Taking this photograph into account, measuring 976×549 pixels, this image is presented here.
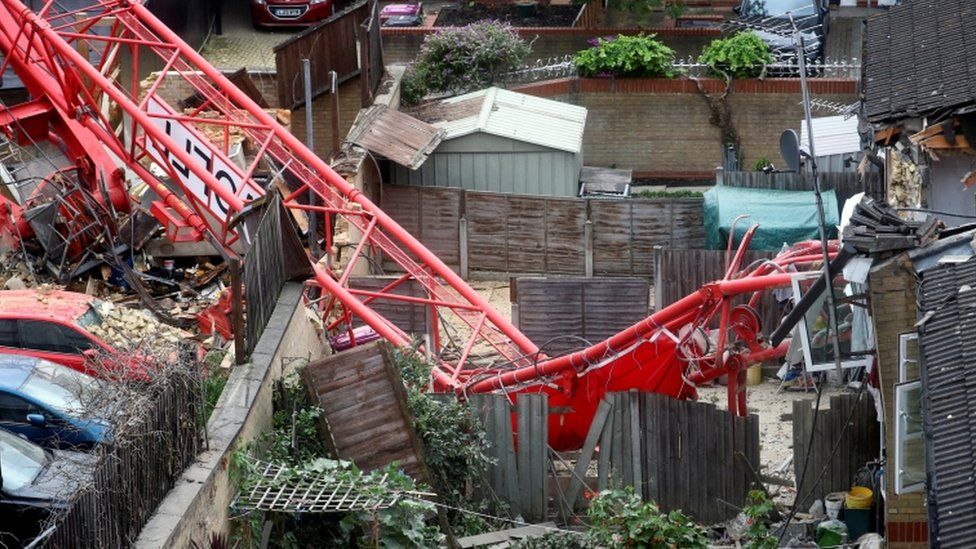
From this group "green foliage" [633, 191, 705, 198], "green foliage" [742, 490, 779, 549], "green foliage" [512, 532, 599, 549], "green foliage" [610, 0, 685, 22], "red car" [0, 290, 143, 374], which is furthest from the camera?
"green foliage" [610, 0, 685, 22]

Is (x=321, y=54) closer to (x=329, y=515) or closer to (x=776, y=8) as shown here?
(x=776, y=8)

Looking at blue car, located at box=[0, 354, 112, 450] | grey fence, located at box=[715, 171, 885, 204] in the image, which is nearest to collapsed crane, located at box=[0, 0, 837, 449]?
blue car, located at box=[0, 354, 112, 450]

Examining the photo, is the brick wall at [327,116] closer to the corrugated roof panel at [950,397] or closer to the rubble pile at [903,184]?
the rubble pile at [903,184]

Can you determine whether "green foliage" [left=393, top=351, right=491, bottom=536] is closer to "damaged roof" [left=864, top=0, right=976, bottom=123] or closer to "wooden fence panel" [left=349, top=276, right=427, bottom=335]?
"damaged roof" [left=864, top=0, right=976, bottom=123]

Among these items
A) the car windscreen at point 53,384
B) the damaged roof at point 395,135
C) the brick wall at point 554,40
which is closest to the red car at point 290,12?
the brick wall at point 554,40

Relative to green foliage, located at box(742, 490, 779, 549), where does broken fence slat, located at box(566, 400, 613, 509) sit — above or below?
above

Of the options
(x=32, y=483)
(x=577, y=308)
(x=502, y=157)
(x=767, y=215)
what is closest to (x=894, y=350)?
(x=32, y=483)

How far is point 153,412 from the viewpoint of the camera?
11.9m

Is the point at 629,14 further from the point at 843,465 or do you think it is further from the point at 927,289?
the point at 927,289

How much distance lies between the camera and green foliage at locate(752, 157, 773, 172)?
28.7 m

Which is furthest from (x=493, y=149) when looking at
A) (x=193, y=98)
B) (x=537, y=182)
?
(x=193, y=98)

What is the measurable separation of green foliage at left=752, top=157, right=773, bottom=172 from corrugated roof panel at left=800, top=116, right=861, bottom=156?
949 mm

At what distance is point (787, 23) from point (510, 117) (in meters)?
7.35

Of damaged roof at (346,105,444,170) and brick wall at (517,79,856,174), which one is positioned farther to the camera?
brick wall at (517,79,856,174)
